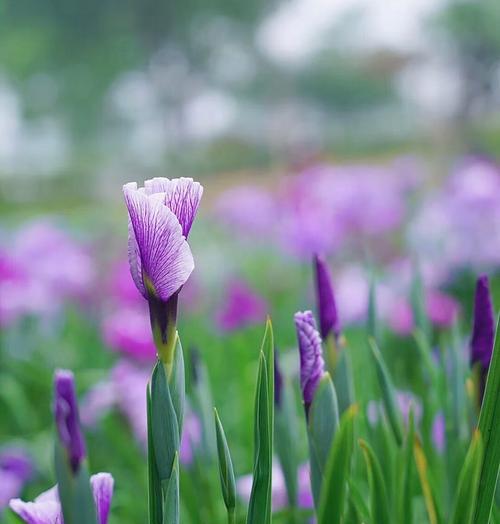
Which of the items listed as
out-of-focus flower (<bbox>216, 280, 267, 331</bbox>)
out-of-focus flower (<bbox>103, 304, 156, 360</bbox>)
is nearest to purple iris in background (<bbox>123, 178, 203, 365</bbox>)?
out-of-focus flower (<bbox>103, 304, 156, 360</bbox>)

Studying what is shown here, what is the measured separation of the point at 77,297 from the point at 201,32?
33.6ft

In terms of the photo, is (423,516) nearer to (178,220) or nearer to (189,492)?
(189,492)

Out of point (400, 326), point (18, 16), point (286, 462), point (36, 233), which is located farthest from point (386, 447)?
point (18, 16)

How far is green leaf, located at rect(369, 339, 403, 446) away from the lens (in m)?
0.41

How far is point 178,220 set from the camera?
32 centimetres

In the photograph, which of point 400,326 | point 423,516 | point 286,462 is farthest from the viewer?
point 400,326

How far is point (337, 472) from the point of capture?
0.98 ft

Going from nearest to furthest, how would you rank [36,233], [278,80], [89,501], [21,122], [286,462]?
[89,501]
[286,462]
[36,233]
[21,122]
[278,80]

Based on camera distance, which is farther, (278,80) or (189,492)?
(278,80)

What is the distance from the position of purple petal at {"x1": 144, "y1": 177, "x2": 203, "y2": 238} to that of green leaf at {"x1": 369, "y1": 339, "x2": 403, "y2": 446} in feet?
0.48

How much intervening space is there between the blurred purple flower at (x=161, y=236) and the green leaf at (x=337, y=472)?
80 mm

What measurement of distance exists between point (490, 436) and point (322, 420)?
75 mm

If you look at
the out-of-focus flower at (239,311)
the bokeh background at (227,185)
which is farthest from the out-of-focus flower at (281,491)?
the out-of-focus flower at (239,311)

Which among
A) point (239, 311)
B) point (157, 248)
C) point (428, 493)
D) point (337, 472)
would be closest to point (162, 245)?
point (157, 248)
